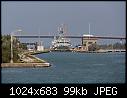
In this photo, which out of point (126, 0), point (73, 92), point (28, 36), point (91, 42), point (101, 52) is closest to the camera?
point (73, 92)

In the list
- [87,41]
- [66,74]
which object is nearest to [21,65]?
[66,74]

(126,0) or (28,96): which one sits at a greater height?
(126,0)

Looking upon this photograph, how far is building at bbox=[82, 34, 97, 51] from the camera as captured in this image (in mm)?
22969

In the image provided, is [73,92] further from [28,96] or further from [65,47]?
[65,47]

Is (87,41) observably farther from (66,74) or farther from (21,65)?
(66,74)

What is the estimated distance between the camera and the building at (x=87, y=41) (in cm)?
2297

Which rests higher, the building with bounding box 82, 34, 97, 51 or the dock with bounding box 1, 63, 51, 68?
the building with bounding box 82, 34, 97, 51

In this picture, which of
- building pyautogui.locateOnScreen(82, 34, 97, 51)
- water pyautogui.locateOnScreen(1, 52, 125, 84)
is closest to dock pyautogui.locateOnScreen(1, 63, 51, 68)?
water pyautogui.locateOnScreen(1, 52, 125, 84)

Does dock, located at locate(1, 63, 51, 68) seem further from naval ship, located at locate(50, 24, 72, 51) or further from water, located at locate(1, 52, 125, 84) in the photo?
naval ship, located at locate(50, 24, 72, 51)

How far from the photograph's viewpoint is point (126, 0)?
126cm

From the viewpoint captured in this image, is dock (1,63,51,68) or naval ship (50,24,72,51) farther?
naval ship (50,24,72,51)

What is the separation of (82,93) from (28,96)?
A: 0.15 metres

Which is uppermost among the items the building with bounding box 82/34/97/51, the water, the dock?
the building with bounding box 82/34/97/51

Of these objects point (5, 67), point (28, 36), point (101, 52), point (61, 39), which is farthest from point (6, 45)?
point (61, 39)
